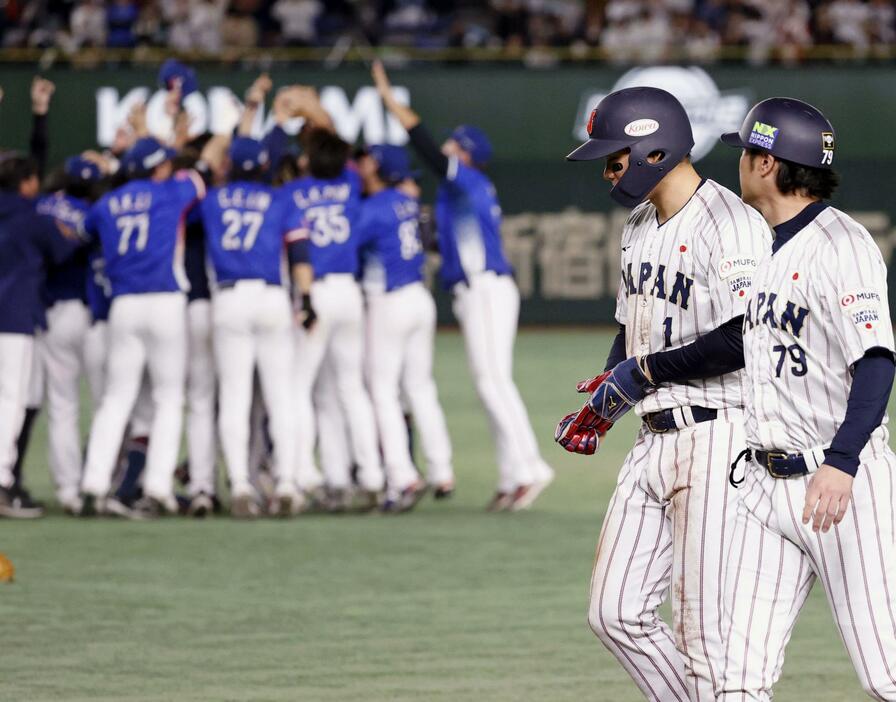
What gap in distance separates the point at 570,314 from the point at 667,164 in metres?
19.0

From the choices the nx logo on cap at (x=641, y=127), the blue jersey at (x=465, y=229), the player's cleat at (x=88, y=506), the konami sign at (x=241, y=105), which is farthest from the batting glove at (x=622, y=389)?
the konami sign at (x=241, y=105)

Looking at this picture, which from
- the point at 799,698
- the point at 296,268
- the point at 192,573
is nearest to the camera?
the point at 799,698

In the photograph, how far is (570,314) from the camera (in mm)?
23875

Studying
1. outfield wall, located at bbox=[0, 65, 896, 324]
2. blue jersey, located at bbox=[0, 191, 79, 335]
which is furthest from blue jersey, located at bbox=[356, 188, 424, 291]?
outfield wall, located at bbox=[0, 65, 896, 324]

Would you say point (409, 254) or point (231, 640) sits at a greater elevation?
point (409, 254)

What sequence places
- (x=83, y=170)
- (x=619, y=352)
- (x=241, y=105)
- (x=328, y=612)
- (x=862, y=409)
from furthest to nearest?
(x=241, y=105), (x=83, y=170), (x=328, y=612), (x=619, y=352), (x=862, y=409)

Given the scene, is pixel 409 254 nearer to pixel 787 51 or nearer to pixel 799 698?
pixel 799 698

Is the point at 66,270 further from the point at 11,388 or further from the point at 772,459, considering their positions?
the point at 772,459

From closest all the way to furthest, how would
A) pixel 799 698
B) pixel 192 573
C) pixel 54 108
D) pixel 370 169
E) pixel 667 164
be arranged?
pixel 667 164 < pixel 799 698 < pixel 192 573 < pixel 370 169 < pixel 54 108

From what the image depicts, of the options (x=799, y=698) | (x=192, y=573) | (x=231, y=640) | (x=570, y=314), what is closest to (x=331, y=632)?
(x=231, y=640)

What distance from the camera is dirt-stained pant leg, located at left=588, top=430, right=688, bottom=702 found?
4.93 meters

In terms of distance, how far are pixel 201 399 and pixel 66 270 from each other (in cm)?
132

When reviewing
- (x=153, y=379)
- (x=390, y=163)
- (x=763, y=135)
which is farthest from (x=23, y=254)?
(x=763, y=135)

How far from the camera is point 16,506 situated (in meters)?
10.8
